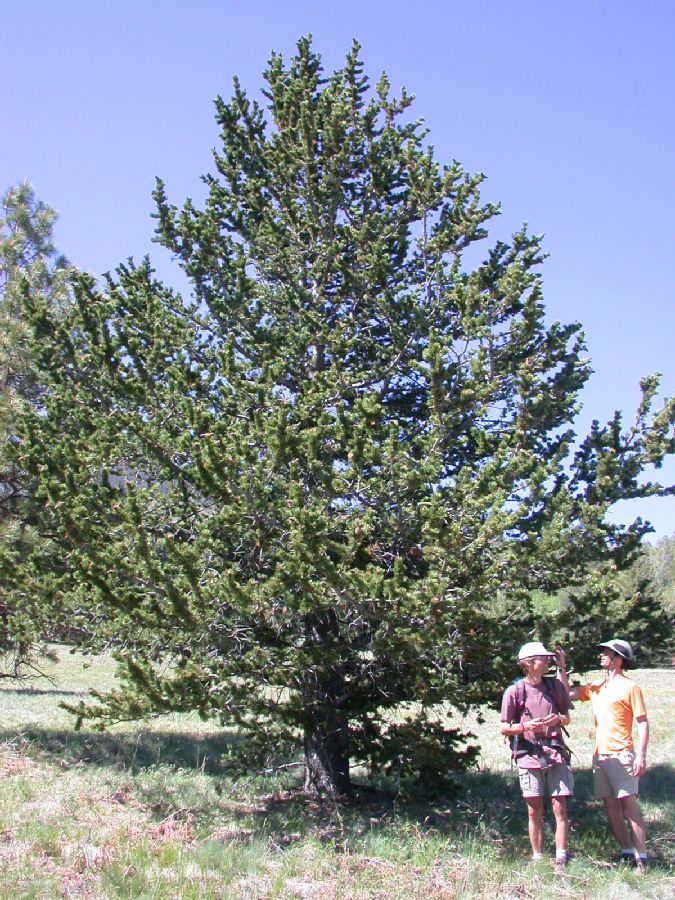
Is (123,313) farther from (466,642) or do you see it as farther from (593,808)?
(593,808)

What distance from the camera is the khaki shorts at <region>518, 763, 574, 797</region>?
5879mm

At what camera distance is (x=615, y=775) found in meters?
6.04

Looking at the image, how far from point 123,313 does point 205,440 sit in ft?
9.91

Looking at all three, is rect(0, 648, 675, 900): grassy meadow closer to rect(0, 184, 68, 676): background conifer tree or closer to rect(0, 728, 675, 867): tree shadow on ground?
rect(0, 728, 675, 867): tree shadow on ground

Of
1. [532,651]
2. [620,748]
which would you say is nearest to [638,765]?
[620,748]

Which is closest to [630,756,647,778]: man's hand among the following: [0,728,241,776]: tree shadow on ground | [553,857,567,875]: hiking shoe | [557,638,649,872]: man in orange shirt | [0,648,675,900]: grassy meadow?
[557,638,649,872]: man in orange shirt

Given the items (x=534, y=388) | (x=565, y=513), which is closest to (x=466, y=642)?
(x=565, y=513)

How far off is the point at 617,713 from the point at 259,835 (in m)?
3.24

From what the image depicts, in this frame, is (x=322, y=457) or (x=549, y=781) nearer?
(x=549, y=781)

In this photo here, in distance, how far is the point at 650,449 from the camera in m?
6.89

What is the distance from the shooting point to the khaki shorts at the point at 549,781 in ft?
19.3

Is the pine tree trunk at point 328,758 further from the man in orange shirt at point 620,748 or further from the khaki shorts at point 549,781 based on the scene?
the man in orange shirt at point 620,748

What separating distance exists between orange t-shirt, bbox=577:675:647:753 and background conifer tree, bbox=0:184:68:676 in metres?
5.35

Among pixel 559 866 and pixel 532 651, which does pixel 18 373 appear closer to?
pixel 532 651
